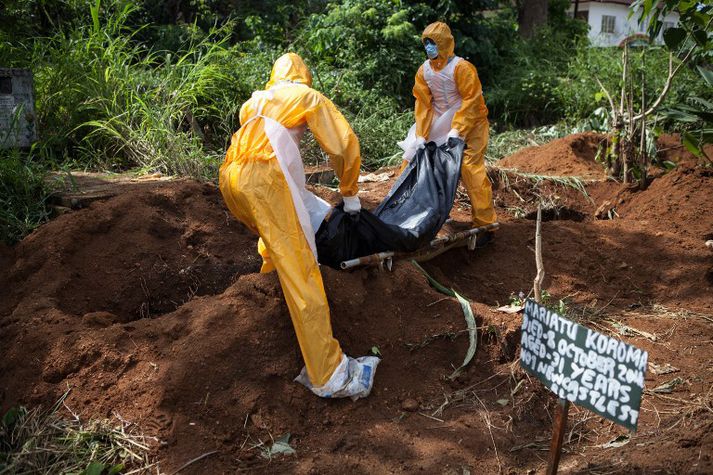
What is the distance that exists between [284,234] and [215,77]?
4.50m

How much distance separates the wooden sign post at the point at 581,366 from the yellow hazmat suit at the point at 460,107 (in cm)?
282

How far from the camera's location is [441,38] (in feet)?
18.5

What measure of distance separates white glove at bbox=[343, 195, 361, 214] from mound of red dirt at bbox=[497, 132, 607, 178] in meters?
4.15

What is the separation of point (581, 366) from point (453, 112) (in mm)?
3526

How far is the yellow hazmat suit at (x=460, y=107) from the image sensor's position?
5660 mm

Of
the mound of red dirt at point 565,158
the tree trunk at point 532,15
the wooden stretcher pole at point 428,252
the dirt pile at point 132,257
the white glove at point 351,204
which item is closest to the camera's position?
the white glove at point 351,204

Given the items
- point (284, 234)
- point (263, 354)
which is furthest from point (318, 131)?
point (263, 354)

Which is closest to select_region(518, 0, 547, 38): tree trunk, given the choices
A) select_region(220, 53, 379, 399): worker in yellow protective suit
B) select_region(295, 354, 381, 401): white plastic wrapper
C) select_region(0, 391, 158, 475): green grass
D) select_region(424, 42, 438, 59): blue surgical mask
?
select_region(424, 42, 438, 59): blue surgical mask

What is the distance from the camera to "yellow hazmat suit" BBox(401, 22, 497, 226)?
18.6ft

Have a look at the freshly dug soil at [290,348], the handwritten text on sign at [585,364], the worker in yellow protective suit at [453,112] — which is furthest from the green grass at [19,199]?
the handwritten text on sign at [585,364]

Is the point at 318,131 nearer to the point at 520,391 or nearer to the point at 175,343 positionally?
the point at 175,343

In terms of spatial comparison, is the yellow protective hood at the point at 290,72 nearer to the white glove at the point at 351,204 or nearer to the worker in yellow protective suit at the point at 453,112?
the white glove at the point at 351,204

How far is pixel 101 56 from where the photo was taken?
714 cm

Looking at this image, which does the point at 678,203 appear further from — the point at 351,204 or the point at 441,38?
the point at 351,204
